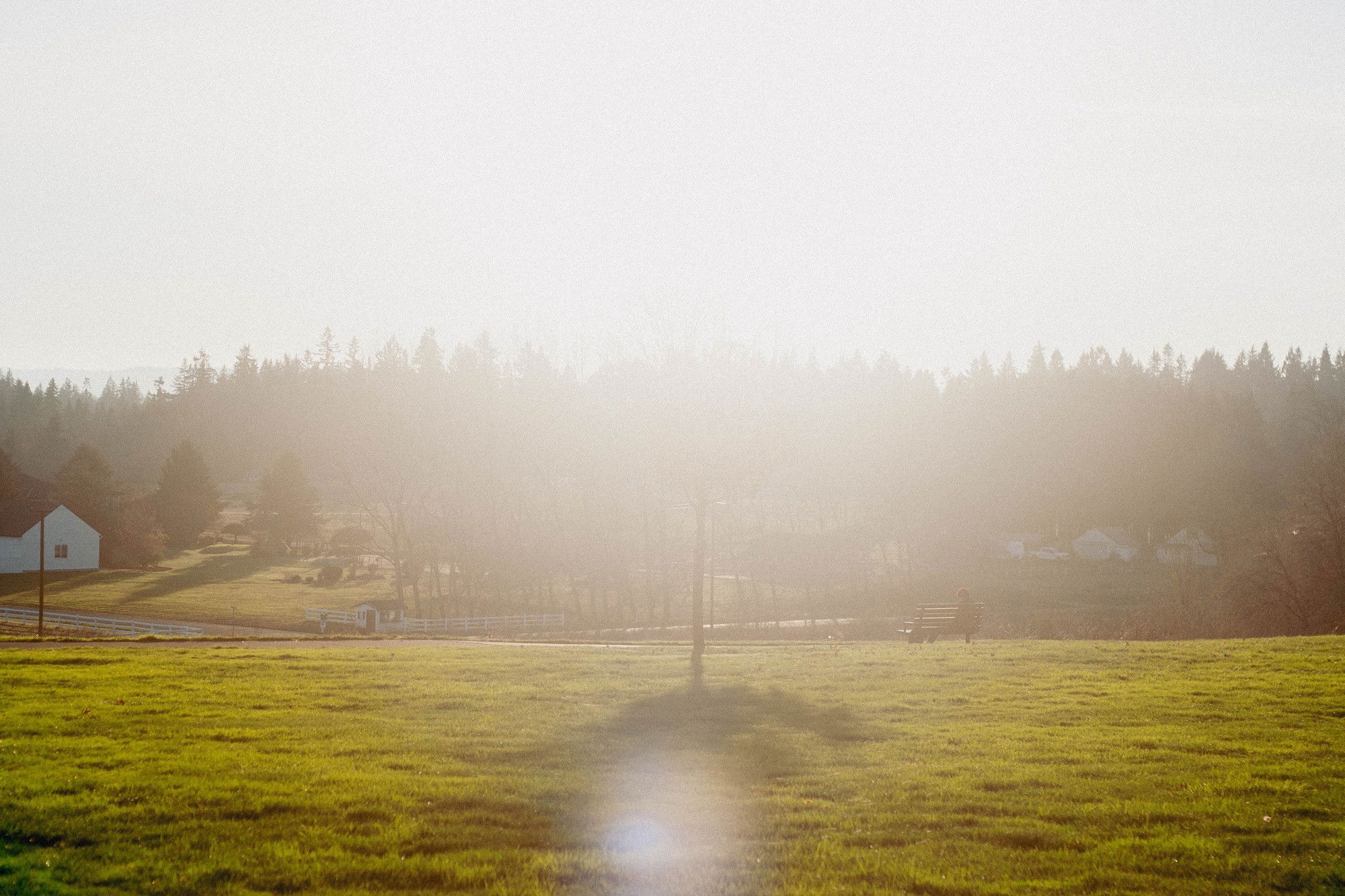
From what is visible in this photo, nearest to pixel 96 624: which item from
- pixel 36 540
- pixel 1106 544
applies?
pixel 36 540

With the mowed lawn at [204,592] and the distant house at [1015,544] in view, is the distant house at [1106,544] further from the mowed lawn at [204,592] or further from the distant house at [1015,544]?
the mowed lawn at [204,592]

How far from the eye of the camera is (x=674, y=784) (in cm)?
987

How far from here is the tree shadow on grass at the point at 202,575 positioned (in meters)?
65.8

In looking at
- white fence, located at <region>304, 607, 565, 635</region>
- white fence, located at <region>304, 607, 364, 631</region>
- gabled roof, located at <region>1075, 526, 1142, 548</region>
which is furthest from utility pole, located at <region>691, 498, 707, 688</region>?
gabled roof, located at <region>1075, 526, 1142, 548</region>

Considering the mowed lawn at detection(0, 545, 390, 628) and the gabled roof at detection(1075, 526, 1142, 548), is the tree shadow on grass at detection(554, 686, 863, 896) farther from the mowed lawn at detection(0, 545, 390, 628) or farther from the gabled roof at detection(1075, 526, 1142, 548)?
the gabled roof at detection(1075, 526, 1142, 548)

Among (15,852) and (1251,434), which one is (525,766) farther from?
(1251,434)

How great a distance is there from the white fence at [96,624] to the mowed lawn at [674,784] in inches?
1124

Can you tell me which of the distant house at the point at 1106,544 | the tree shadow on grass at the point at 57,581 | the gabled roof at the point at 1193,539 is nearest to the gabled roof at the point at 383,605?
the tree shadow on grass at the point at 57,581

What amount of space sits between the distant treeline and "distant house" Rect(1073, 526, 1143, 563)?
5.95 feet

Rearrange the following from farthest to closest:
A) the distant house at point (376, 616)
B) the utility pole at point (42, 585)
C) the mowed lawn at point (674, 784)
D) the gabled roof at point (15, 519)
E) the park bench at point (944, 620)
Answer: the gabled roof at point (15, 519) < the distant house at point (376, 616) < the utility pole at point (42, 585) < the park bench at point (944, 620) < the mowed lawn at point (674, 784)

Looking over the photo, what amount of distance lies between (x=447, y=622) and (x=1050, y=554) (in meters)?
72.7

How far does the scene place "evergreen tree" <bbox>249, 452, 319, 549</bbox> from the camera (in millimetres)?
93688

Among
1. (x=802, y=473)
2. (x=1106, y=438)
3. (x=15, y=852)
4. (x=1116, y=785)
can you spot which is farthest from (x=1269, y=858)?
(x=1106, y=438)

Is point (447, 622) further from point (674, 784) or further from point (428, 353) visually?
point (428, 353)
